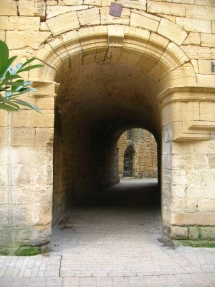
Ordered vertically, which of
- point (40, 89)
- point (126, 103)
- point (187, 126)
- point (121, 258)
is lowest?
point (121, 258)

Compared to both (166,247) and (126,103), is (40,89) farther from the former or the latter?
(126,103)

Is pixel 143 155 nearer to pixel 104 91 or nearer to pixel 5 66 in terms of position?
pixel 104 91

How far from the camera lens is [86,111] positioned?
7484 mm

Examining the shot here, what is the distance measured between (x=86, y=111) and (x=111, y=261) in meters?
4.46

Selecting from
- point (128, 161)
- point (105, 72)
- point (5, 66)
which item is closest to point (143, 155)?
point (128, 161)

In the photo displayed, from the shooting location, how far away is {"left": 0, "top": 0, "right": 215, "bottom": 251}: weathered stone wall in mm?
4004

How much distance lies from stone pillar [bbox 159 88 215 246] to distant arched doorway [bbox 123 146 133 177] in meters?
17.4

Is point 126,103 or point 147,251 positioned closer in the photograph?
point 147,251

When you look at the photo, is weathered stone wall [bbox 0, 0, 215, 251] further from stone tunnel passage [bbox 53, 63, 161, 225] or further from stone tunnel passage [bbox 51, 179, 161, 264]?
stone tunnel passage [bbox 53, 63, 161, 225]

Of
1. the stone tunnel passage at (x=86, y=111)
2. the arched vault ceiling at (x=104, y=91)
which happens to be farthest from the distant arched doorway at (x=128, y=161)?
the arched vault ceiling at (x=104, y=91)

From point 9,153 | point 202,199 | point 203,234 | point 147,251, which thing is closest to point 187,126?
point 202,199

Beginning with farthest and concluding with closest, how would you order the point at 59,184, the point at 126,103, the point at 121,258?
the point at 126,103 → the point at 59,184 → the point at 121,258

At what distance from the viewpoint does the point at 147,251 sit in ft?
13.5

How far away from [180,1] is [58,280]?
14.1ft
